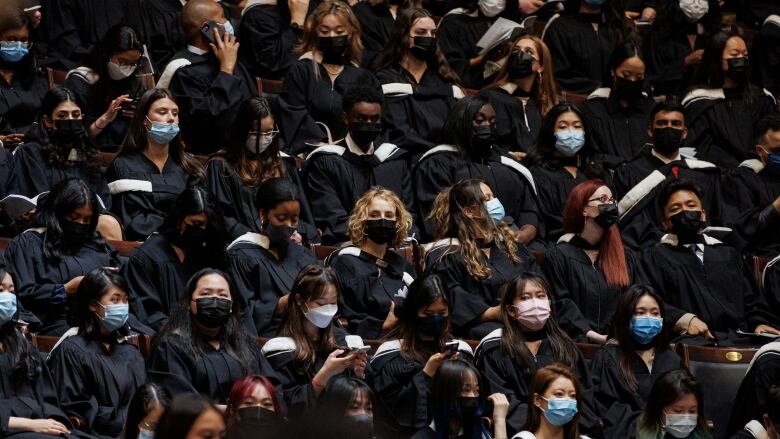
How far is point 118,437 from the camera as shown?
5.71 meters

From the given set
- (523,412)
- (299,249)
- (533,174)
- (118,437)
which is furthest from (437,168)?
(118,437)

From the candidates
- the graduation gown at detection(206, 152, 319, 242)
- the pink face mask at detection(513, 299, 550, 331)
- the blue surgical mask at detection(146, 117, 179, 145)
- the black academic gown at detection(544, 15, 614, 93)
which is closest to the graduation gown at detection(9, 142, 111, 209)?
the blue surgical mask at detection(146, 117, 179, 145)

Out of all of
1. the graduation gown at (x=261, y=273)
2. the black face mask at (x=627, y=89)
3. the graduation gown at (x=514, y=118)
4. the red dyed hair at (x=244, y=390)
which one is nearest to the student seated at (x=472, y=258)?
the graduation gown at (x=261, y=273)

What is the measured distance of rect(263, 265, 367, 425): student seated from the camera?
6.08 metres

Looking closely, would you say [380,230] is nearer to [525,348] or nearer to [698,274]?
[525,348]

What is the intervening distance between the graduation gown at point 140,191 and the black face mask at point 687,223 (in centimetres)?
261

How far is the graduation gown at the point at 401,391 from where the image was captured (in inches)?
243

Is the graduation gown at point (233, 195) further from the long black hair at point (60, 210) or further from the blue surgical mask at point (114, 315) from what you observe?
the blue surgical mask at point (114, 315)

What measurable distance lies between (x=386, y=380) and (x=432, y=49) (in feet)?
10.4

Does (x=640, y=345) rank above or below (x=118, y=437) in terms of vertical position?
below

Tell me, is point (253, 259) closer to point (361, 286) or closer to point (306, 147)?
point (361, 286)

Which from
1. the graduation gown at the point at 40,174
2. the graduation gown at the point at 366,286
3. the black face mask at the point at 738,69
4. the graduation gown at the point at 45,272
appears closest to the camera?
the graduation gown at the point at 45,272

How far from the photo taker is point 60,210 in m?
6.48

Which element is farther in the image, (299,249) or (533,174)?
(533,174)
